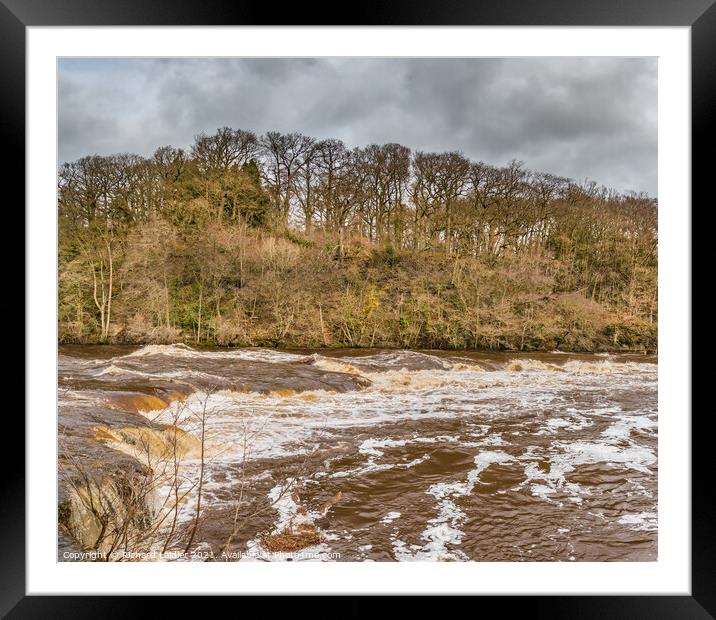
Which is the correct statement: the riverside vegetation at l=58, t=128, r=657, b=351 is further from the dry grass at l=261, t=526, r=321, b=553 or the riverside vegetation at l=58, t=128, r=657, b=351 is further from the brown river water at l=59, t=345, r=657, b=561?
the dry grass at l=261, t=526, r=321, b=553

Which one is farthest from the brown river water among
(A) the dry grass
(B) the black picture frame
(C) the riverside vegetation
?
(B) the black picture frame

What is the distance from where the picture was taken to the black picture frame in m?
1.89

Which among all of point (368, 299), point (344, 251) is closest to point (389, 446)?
point (368, 299)

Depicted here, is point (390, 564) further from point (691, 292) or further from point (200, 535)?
point (691, 292)

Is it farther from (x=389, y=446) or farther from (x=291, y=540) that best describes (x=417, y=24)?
(x=291, y=540)

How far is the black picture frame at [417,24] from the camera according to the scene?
6.20 ft

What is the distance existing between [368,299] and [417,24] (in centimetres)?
222

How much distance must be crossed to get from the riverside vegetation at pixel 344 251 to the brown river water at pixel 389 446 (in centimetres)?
23

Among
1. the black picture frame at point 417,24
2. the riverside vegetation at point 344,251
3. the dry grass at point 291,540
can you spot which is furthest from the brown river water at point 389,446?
the black picture frame at point 417,24

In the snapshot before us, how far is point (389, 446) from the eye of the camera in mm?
3381

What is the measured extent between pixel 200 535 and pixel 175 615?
2.30ft

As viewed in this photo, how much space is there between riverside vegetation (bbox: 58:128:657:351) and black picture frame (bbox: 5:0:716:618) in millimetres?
1483

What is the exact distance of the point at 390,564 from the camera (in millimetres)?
2258
